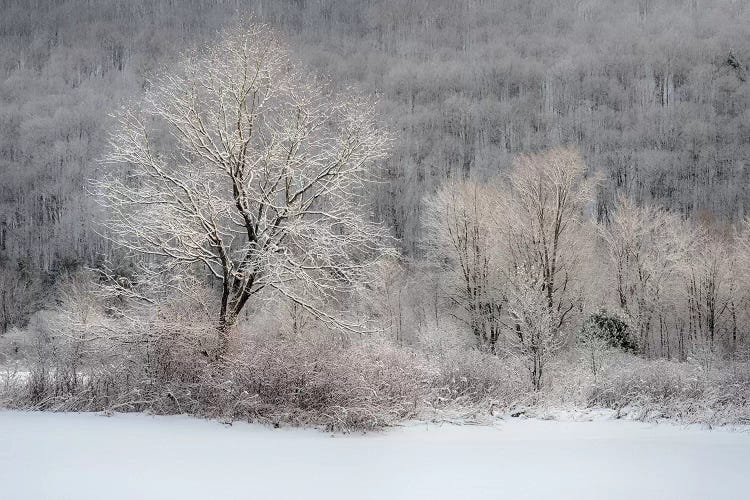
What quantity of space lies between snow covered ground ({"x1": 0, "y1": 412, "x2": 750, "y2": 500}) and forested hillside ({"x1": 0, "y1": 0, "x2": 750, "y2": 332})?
48917mm

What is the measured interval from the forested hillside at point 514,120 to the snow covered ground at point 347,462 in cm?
4892

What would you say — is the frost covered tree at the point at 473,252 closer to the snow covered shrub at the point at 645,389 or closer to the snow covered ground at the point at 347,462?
the snow covered shrub at the point at 645,389

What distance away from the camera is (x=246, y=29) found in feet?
43.8


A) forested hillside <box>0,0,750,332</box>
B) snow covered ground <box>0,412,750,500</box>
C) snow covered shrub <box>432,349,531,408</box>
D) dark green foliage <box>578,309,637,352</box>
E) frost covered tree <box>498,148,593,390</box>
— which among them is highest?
forested hillside <box>0,0,750,332</box>

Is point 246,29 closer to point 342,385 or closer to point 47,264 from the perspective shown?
point 342,385

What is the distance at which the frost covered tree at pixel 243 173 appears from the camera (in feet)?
40.0

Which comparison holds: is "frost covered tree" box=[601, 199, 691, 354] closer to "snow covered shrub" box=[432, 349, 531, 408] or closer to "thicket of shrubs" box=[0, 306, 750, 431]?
"thicket of shrubs" box=[0, 306, 750, 431]

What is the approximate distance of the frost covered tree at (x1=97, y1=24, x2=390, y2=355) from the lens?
12.2 metres

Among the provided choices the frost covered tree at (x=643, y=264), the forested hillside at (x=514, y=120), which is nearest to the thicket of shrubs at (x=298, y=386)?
the frost covered tree at (x=643, y=264)

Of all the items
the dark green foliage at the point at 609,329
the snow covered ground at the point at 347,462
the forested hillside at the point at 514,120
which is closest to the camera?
the snow covered ground at the point at 347,462

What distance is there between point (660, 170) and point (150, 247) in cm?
9094

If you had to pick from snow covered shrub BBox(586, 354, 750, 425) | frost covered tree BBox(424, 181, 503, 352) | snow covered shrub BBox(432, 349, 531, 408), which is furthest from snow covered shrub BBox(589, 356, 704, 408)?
frost covered tree BBox(424, 181, 503, 352)

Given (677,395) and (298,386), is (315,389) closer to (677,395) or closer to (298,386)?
(298,386)

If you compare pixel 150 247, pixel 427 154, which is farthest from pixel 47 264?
pixel 150 247
